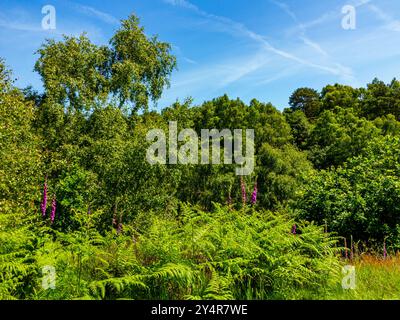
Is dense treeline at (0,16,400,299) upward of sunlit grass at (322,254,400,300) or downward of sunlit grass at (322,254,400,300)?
upward

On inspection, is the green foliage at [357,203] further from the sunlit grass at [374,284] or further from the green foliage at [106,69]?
the green foliage at [106,69]

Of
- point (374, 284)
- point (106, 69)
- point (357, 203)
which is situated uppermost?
point (106, 69)

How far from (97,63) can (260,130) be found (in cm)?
1797

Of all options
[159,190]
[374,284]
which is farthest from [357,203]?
[159,190]

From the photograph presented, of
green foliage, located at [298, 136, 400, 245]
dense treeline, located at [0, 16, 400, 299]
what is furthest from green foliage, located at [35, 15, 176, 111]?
green foliage, located at [298, 136, 400, 245]

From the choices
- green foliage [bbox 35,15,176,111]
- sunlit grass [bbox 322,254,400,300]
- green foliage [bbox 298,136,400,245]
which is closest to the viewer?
sunlit grass [bbox 322,254,400,300]

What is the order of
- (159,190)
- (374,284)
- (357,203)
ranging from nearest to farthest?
(374,284), (357,203), (159,190)

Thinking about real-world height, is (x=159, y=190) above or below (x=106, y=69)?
below

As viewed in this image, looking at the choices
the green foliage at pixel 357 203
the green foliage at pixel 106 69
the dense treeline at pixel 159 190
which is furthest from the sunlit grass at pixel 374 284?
the green foliage at pixel 106 69

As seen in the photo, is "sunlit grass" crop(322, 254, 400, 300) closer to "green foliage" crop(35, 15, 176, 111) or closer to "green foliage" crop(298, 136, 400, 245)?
"green foliage" crop(298, 136, 400, 245)

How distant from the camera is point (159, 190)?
24.2 meters

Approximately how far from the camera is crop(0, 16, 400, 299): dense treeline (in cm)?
500

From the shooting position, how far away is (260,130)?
126 ft

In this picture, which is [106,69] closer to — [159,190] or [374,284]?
[159,190]
